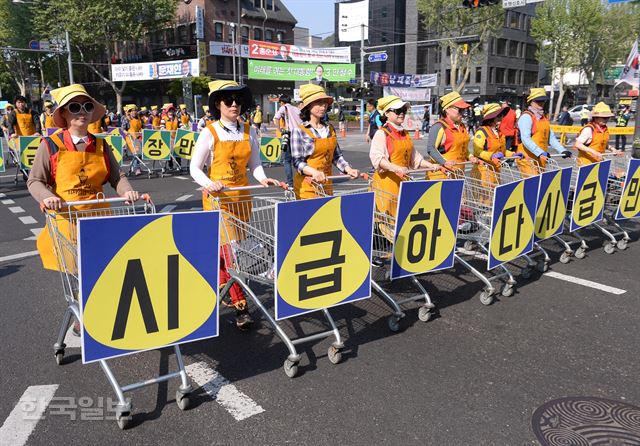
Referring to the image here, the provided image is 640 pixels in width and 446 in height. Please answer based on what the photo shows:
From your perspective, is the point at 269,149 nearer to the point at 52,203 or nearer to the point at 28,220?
the point at 28,220

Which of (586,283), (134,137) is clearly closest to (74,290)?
(586,283)

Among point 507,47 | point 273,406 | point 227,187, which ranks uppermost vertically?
point 507,47

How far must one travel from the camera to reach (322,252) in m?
3.97

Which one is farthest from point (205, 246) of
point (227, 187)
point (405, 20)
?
point (405, 20)

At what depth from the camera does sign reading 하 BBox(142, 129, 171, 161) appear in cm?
1512

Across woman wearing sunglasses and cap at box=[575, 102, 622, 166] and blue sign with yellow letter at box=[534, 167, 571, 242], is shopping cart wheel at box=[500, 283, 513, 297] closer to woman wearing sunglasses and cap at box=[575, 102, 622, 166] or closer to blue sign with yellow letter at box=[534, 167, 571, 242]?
blue sign with yellow letter at box=[534, 167, 571, 242]

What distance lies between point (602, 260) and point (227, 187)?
16.7 ft

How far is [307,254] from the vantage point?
153 inches

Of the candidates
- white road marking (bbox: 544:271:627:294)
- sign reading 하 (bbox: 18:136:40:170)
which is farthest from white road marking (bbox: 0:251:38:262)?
white road marking (bbox: 544:271:627:294)

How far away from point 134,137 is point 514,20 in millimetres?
65249

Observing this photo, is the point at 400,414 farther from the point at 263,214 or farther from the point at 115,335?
the point at 263,214

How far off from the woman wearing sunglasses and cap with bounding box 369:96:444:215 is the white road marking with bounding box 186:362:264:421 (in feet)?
7.89

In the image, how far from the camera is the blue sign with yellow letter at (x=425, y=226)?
453 centimetres

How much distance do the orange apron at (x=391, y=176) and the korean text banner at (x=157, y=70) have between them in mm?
38717
